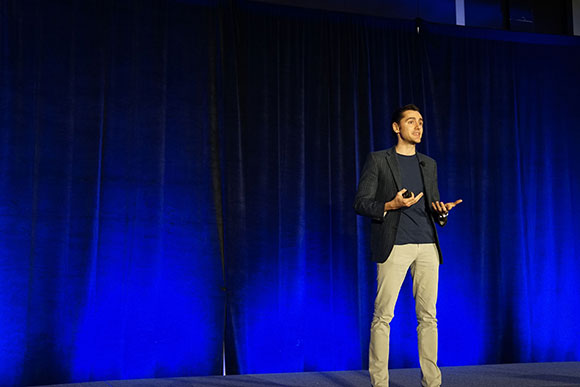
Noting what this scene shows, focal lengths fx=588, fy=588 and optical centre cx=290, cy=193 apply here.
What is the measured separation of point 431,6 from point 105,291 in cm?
338

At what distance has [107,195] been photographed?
383 centimetres

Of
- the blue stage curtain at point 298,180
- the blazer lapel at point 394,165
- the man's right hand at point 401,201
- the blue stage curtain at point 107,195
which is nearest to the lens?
the man's right hand at point 401,201

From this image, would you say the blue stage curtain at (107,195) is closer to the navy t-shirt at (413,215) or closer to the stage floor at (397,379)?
the stage floor at (397,379)

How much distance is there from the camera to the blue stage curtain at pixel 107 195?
362cm

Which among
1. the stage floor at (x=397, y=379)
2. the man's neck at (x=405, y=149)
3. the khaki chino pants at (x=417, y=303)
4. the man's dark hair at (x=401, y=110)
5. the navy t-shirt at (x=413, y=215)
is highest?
the man's dark hair at (x=401, y=110)

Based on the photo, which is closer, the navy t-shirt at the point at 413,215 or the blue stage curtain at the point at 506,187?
the navy t-shirt at the point at 413,215

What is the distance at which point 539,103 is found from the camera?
480cm

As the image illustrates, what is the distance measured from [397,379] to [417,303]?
89 cm

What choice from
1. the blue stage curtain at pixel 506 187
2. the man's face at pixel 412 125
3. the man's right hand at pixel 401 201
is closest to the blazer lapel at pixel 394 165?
the man's face at pixel 412 125

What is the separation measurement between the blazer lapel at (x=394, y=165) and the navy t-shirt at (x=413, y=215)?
0.09 ft

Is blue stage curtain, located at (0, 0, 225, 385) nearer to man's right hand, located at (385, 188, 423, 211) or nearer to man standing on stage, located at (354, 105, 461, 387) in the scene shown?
man standing on stage, located at (354, 105, 461, 387)

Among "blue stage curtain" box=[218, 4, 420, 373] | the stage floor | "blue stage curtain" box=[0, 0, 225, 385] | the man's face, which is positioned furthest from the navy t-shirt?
"blue stage curtain" box=[0, 0, 225, 385]

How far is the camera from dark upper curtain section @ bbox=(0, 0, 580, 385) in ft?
12.2

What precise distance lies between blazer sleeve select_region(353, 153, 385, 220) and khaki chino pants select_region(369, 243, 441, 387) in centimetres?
21
